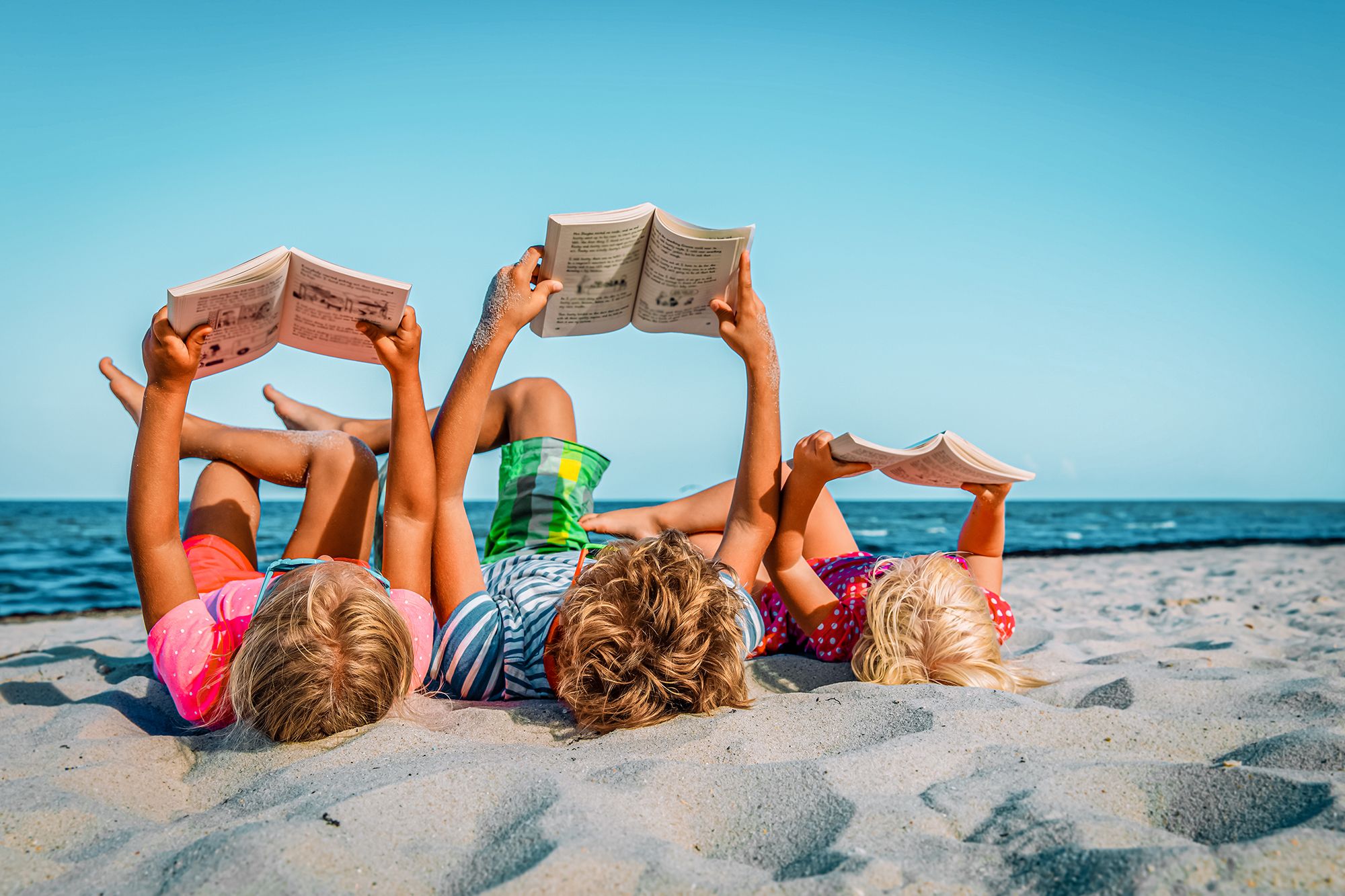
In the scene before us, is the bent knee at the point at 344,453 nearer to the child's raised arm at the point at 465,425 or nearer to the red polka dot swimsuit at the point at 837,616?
the child's raised arm at the point at 465,425

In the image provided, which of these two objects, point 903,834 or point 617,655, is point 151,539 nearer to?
point 617,655

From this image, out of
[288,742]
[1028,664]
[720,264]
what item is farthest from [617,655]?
[1028,664]

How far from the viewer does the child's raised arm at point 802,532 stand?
2865 millimetres

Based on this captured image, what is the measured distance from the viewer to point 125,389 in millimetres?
3352

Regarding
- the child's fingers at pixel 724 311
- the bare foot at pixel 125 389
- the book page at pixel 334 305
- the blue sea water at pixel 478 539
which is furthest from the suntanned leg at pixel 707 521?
the blue sea water at pixel 478 539

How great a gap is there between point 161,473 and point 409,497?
0.66 m

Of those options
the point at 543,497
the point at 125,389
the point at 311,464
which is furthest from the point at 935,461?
the point at 125,389

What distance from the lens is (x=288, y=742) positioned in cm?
220

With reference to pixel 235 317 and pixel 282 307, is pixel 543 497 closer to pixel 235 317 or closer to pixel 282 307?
pixel 282 307

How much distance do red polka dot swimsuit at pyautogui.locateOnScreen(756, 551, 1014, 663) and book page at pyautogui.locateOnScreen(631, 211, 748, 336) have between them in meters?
1.07

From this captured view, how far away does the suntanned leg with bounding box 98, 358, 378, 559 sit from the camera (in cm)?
329

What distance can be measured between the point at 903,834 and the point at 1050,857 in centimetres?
24

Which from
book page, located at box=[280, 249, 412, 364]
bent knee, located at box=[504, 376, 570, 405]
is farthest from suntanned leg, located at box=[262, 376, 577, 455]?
book page, located at box=[280, 249, 412, 364]

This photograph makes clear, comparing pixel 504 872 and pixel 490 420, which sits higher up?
pixel 490 420
